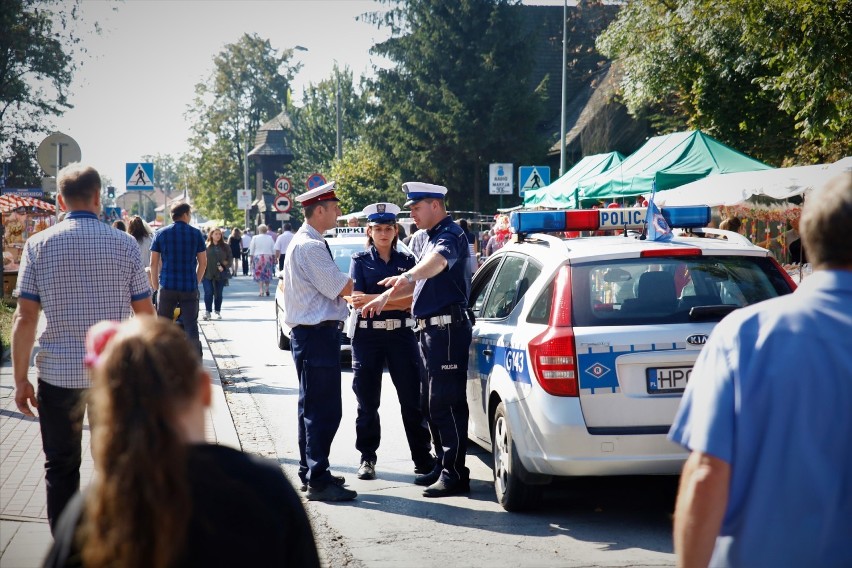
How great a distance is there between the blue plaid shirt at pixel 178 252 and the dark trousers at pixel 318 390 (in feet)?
16.4

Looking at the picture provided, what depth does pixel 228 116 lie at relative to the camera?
83.0 m

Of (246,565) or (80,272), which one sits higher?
(80,272)

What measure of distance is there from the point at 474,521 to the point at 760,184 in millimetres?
8652

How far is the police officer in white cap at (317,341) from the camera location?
7004 millimetres

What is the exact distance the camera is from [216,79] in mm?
83688

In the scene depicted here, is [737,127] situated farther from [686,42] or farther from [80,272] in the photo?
[80,272]

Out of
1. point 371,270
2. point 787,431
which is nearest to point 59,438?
point 371,270

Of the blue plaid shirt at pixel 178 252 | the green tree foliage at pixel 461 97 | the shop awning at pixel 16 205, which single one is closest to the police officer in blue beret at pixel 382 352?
the blue plaid shirt at pixel 178 252

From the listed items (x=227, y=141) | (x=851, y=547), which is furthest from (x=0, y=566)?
(x=227, y=141)

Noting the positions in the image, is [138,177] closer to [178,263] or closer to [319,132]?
[178,263]

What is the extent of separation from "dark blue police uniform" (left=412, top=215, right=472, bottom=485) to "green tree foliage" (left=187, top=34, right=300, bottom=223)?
73.4 metres

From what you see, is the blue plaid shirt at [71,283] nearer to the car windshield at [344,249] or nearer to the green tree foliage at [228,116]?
the car windshield at [344,249]

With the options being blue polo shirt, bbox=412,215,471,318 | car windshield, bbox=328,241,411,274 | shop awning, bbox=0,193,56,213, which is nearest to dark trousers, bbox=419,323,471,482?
blue polo shirt, bbox=412,215,471,318

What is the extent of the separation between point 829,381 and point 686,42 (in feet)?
72.4
